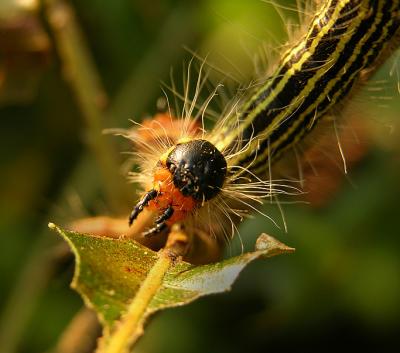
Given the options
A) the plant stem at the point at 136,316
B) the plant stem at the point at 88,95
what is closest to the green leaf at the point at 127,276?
the plant stem at the point at 136,316

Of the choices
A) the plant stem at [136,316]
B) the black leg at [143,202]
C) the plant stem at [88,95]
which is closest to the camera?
the plant stem at [136,316]

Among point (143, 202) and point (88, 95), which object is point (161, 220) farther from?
point (88, 95)

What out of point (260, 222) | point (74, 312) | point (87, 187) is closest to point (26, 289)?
point (74, 312)

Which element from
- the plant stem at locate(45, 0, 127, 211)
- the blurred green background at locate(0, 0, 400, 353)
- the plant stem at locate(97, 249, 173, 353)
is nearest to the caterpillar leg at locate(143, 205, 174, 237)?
the plant stem at locate(97, 249, 173, 353)

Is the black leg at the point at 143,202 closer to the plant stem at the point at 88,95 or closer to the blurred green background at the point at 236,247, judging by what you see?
the blurred green background at the point at 236,247

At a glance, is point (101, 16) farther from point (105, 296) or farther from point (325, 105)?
point (105, 296)

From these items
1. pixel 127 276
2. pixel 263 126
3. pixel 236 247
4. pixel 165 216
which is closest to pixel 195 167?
pixel 165 216
